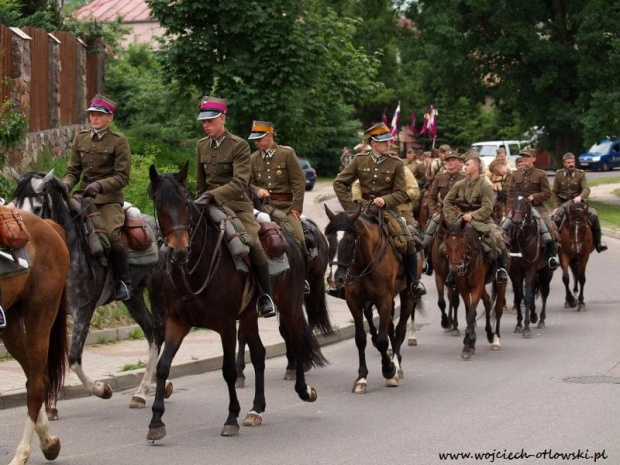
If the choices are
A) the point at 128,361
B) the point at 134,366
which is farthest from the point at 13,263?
the point at 128,361

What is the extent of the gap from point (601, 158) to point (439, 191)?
55.9m

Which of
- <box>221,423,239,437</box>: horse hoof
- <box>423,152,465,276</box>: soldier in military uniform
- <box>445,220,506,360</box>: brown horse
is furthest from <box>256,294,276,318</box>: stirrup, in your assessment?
<box>423,152,465,276</box>: soldier in military uniform

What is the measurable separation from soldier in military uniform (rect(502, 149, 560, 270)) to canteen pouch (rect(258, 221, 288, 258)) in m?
8.28

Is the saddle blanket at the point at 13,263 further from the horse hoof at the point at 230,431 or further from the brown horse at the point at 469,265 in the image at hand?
the brown horse at the point at 469,265

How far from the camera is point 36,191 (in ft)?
37.7

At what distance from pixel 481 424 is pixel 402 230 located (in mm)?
3967

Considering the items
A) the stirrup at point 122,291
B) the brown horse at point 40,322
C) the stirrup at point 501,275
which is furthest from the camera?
the stirrup at point 501,275

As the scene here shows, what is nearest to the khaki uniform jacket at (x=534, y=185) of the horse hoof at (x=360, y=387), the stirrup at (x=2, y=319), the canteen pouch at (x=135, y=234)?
the horse hoof at (x=360, y=387)

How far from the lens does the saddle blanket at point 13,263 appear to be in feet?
29.7

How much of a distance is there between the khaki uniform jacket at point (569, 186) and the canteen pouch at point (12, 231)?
1443 centimetres

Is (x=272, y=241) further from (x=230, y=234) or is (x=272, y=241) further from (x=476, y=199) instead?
(x=476, y=199)

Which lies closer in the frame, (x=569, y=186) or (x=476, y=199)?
(x=476, y=199)

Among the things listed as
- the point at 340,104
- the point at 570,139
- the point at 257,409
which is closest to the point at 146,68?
the point at 570,139

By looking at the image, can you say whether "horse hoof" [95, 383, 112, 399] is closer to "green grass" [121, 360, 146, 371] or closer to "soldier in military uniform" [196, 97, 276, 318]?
"soldier in military uniform" [196, 97, 276, 318]
